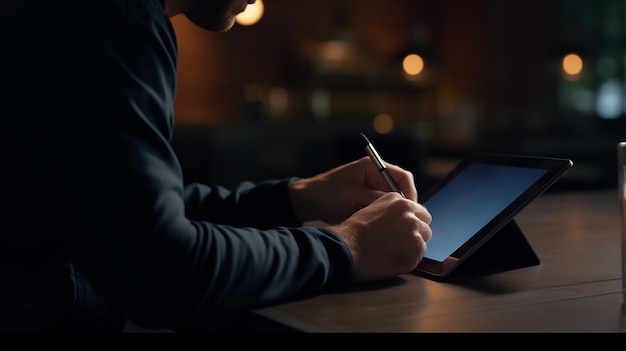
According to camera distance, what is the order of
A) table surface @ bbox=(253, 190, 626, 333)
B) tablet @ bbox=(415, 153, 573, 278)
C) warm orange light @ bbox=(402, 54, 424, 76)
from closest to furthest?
table surface @ bbox=(253, 190, 626, 333)
tablet @ bbox=(415, 153, 573, 278)
warm orange light @ bbox=(402, 54, 424, 76)

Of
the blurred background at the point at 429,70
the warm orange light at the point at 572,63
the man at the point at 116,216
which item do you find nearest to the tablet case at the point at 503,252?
the man at the point at 116,216

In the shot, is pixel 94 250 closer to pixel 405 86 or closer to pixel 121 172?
pixel 121 172

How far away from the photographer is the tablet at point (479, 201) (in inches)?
40.5

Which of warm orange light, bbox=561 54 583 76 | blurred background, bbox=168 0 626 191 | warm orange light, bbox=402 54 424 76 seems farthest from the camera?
blurred background, bbox=168 0 626 191

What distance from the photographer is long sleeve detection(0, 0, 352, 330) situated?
832 mm

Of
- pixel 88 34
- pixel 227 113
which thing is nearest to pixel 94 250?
pixel 88 34

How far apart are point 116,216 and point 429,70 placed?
6729mm

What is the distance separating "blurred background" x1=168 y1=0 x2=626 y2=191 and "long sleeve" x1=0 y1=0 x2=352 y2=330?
14.8 feet

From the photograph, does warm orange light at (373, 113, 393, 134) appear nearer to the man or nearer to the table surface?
the table surface

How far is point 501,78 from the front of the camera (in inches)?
300

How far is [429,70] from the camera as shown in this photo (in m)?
7.37

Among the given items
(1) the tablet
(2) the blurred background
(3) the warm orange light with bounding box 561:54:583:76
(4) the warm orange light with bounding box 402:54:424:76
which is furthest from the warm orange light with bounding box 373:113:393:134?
(1) the tablet

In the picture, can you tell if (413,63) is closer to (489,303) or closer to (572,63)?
(572,63)

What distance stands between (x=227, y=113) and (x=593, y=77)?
348 centimetres
